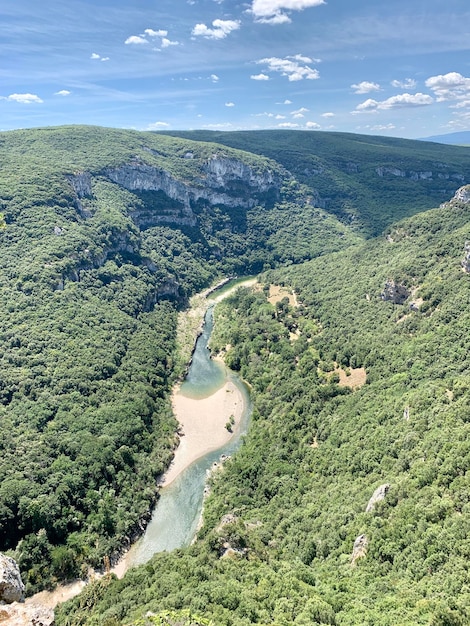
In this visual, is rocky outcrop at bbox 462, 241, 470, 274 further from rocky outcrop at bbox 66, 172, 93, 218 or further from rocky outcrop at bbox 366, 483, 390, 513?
rocky outcrop at bbox 66, 172, 93, 218

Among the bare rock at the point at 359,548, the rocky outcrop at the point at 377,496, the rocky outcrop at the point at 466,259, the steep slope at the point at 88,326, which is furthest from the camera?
the rocky outcrop at the point at 466,259

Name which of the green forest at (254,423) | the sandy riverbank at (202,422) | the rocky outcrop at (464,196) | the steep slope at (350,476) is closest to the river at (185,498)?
the sandy riverbank at (202,422)

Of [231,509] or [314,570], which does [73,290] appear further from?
[314,570]

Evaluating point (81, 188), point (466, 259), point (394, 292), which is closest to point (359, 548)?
point (466, 259)

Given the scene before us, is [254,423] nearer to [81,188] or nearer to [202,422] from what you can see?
[202,422]

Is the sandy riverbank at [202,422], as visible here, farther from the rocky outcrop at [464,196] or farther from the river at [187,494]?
the rocky outcrop at [464,196]

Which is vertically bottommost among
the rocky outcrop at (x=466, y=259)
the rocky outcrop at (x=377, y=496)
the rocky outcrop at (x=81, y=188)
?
the rocky outcrop at (x=377, y=496)
